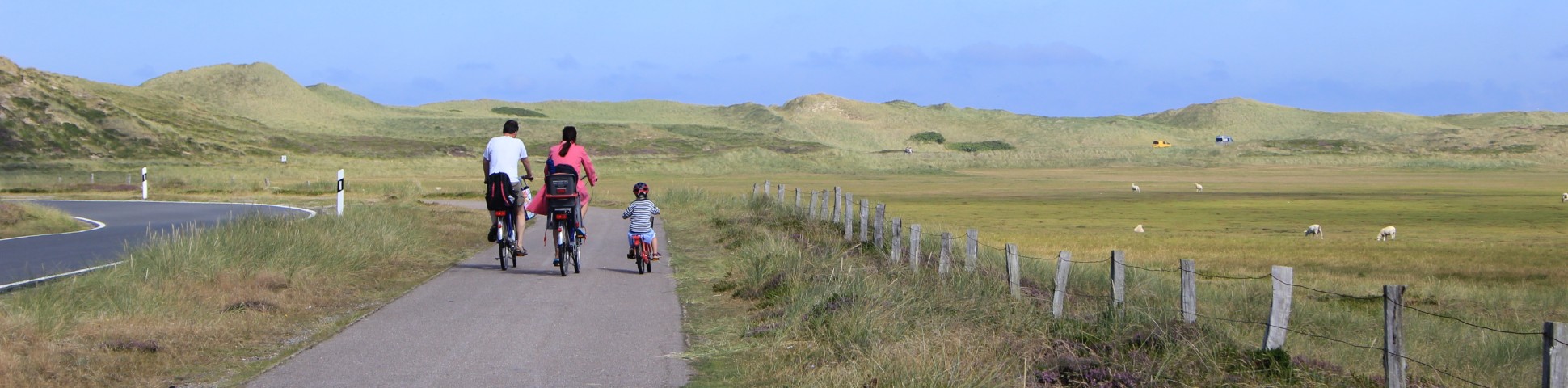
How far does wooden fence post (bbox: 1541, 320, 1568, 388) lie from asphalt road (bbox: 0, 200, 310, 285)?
12473mm

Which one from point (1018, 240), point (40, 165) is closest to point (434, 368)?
point (1018, 240)

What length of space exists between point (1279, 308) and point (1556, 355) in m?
2.46

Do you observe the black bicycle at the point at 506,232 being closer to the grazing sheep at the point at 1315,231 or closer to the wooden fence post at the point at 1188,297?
the wooden fence post at the point at 1188,297

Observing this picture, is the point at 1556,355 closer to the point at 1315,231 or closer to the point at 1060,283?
the point at 1060,283

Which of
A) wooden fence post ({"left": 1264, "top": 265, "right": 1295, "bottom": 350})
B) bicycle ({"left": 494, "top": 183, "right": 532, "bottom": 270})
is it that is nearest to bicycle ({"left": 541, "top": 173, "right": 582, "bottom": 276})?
bicycle ({"left": 494, "top": 183, "right": 532, "bottom": 270})

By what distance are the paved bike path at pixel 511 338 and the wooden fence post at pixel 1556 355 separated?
4.56 meters

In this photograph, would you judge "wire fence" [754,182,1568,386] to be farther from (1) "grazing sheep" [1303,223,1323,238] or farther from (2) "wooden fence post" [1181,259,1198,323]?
(1) "grazing sheep" [1303,223,1323,238]

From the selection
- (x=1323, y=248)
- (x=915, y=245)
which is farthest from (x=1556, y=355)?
(x=1323, y=248)

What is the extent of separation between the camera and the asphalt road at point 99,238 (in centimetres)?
1487

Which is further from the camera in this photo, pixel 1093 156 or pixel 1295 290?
pixel 1093 156

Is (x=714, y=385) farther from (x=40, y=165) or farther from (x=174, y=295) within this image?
(x=40, y=165)

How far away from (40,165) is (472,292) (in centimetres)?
7221

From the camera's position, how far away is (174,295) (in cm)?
1048

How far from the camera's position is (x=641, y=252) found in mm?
14617
